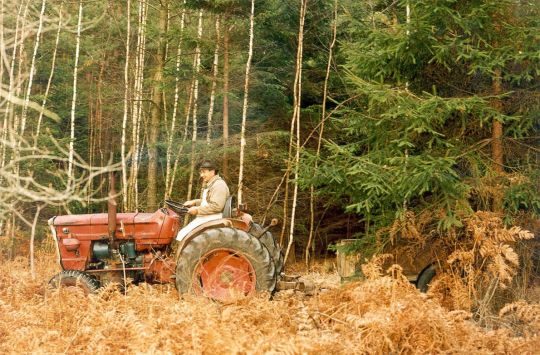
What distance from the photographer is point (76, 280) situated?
6.71 metres

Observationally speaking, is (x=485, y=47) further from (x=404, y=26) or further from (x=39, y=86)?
(x=39, y=86)

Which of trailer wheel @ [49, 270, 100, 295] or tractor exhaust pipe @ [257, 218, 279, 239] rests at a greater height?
tractor exhaust pipe @ [257, 218, 279, 239]

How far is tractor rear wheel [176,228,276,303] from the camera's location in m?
6.41

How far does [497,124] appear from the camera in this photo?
759 centimetres

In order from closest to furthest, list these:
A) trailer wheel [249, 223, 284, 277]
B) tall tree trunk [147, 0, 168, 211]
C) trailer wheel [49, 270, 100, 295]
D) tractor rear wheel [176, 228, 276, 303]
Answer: tractor rear wheel [176, 228, 276, 303], trailer wheel [49, 270, 100, 295], trailer wheel [249, 223, 284, 277], tall tree trunk [147, 0, 168, 211]

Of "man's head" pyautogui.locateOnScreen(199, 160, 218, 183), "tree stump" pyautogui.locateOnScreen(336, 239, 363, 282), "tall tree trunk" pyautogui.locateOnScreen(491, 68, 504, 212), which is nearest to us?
"man's head" pyautogui.locateOnScreen(199, 160, 218, 183)

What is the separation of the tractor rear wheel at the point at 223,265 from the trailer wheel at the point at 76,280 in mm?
1053

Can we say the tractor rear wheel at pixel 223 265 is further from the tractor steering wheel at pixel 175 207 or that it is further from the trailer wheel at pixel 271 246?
the trailer wheel at pixel 271 246

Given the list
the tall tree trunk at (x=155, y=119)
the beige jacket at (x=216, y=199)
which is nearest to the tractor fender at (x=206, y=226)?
the beige jacket at (x=216, y=199)

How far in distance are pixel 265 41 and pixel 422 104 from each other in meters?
6.60

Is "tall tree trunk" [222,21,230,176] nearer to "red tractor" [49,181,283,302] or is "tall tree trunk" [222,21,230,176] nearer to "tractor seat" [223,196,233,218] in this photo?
"red tractor" [49,181,283,302]

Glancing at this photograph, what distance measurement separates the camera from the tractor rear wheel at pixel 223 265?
6.41 metres

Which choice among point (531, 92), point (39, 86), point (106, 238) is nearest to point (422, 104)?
point (531, 92)

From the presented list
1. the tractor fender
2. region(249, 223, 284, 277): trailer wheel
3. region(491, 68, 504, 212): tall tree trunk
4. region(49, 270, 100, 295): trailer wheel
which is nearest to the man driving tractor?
the tractor fender
